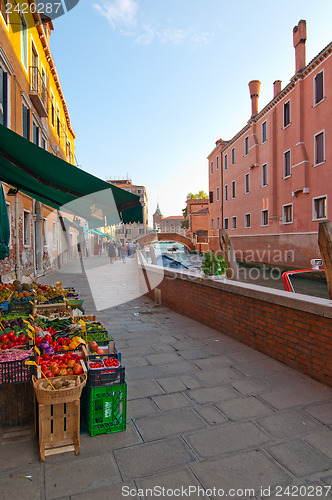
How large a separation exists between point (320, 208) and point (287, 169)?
5.06 meters

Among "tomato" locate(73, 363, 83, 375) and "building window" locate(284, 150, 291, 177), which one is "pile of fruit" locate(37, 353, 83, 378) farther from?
"building window" locate(284, 150, 291, 177)

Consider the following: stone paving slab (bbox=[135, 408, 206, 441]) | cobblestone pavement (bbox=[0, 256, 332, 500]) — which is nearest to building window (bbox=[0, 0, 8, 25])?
cobblestone pavement (bbox=[0, 256, 332, 500])

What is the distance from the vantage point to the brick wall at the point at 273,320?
3414 millimetres

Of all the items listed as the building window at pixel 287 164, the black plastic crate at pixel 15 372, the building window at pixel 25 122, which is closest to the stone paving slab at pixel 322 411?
the black plastic crate at pixel 15 372

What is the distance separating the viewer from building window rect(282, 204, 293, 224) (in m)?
21.2

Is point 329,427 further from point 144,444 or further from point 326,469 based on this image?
point 144,444

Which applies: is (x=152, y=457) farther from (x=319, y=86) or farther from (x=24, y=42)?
(x=319, y=86)

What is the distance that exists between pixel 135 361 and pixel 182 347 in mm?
860

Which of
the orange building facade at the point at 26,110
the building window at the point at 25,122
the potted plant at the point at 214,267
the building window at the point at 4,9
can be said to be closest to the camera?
the potted plant at the point at 214,267

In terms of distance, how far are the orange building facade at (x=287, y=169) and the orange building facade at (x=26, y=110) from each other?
46.9 ft

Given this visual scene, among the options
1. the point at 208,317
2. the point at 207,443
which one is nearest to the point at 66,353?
the point at 207,443

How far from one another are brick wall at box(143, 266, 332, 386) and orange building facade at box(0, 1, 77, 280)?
6.68 metres

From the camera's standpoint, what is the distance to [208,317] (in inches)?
235

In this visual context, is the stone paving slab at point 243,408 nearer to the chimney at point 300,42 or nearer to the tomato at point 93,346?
the tomato at point 93,346
